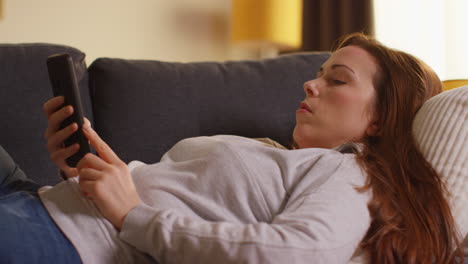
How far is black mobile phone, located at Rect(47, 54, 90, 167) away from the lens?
969 millimetres

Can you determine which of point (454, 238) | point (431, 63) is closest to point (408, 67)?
point (454, 238)

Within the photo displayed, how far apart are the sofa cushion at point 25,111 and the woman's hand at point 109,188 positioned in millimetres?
450

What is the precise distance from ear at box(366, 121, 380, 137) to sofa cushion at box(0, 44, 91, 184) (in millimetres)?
806

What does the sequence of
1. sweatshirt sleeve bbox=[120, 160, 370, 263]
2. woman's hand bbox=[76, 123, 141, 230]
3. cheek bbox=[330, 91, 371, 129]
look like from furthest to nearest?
cheek bbox=[330, 91, 371, 129] < woman's hand bbox=[76, 123, 141, 230] < sweatshirt sleeve bbox=[120, 160, 370, 263]

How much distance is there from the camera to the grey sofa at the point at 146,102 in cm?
133

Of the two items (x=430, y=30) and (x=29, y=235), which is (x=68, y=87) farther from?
(x=430, y=30)

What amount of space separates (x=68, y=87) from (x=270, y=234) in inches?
18.9

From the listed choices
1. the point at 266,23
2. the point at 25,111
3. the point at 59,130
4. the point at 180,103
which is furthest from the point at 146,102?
the point at 266,23

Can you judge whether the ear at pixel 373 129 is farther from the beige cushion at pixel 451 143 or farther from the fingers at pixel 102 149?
the fingers at pixel 102 149

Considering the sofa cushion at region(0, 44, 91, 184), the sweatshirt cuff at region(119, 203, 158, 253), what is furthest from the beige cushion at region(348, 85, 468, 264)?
the sofa cushion at region(0, 44, 91, 184)

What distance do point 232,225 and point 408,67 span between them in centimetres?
61

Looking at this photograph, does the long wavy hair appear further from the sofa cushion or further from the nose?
the sofa cushion

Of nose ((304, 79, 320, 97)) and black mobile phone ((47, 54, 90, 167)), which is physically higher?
black mobile phone ((47, 54, 90, 167))

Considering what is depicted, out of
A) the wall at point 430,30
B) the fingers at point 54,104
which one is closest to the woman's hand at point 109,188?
the fingers at point 54,104
